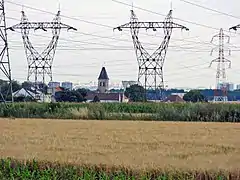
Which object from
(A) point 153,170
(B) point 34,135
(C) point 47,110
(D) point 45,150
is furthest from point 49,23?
(A) point 153,170

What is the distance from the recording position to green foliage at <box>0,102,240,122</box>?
112 feet

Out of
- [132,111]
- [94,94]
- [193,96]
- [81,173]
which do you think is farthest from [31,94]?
[81,173]

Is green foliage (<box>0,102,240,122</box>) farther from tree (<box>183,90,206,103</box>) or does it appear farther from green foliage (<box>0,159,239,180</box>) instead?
tree (<box>183,90,206,103</box>)

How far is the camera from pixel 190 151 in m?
13.9

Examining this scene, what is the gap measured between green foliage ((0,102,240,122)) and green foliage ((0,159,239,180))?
2275 centimetres

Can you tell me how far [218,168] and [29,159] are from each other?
4.46 metres

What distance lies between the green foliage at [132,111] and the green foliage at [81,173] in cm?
2275

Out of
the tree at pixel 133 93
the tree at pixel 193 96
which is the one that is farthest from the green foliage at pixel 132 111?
the tree at pixel 193 96

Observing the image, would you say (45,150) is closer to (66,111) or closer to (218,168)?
(218,168)

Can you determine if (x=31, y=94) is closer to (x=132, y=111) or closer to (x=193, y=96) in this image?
(x=193, y=96)

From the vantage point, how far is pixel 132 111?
41062mm

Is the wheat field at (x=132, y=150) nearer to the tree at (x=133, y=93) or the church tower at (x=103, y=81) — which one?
the tree at (x=133, y=93)

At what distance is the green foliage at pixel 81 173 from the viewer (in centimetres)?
1012

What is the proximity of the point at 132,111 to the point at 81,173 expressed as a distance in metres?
30.3
